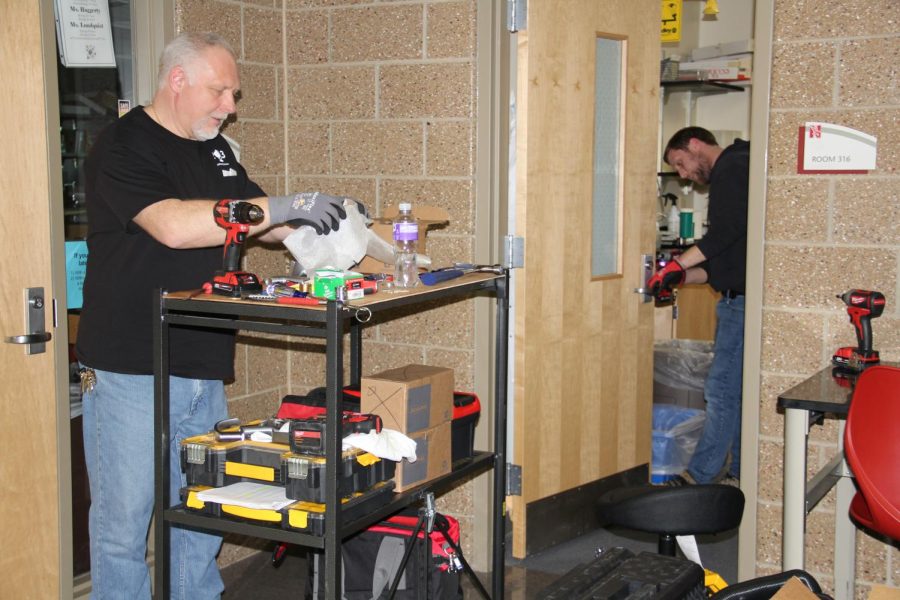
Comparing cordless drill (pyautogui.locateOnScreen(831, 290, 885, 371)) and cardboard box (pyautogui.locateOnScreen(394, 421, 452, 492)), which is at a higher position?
cordless drill (pyautogui.locateOnScreen(831, 290, 885, 371))

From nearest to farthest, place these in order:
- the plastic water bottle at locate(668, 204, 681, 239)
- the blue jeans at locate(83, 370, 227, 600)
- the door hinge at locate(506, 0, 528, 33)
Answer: the blue jeans at locate(83, 370, 227, 600)
the door hinge at locate(506, 0, 528, 33)
the plastic water bottle at locate(668, 204, 681, 239)

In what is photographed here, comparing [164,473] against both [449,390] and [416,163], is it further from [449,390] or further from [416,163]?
[416,163]

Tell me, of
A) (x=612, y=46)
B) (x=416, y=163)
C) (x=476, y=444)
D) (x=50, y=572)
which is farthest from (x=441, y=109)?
(x=50, y=572)

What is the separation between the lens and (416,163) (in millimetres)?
3631

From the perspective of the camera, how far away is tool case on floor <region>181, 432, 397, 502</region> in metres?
2.29

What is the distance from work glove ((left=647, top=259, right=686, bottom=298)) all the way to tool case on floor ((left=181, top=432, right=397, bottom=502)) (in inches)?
78.3

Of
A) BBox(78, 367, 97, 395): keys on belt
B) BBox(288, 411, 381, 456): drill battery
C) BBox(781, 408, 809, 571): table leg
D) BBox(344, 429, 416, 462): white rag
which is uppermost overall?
BBox(78, 367, 97, 395): keys on belt

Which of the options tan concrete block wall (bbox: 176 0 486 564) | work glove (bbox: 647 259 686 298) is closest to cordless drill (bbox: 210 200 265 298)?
tan concrete block wall (bbox: 176 0 486 564)

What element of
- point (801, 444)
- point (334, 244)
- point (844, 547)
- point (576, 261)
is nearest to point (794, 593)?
point (801, 444)

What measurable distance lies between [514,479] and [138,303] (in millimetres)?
1708

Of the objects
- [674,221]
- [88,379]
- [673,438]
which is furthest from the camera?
[674,221]

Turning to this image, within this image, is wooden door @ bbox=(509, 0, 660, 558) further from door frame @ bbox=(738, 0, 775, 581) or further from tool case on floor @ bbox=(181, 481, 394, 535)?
tool case on floor @ bbox=(181, 481, 394, 535)

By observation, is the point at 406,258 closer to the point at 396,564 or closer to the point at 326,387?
the point at 326,387

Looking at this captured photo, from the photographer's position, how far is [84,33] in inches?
117
